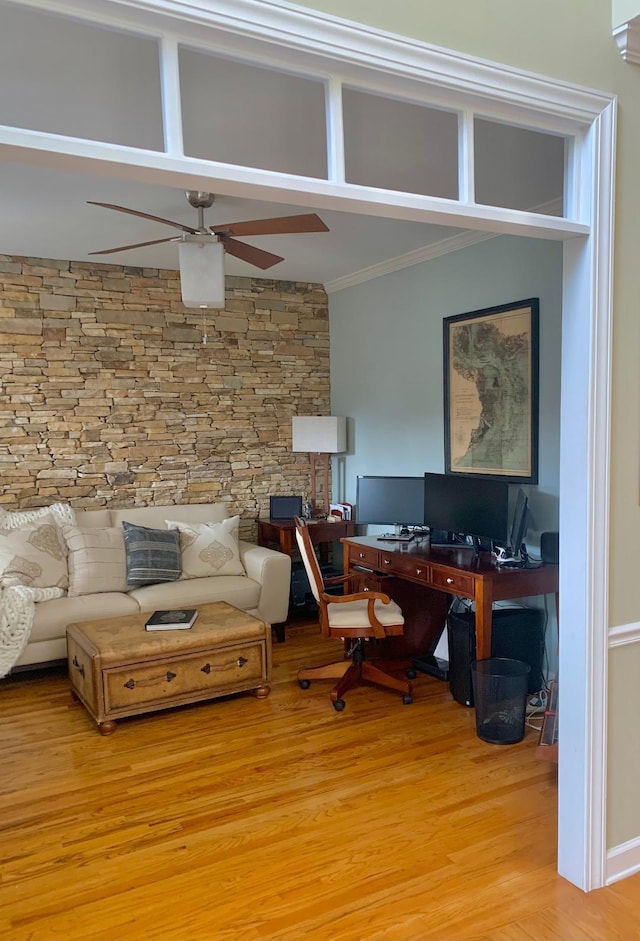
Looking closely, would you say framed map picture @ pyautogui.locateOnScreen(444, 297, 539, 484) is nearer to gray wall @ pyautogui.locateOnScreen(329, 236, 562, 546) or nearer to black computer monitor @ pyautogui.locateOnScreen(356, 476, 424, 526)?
gray wall @ pyautogui.locateOnScreen(329, 236, 562, 546)

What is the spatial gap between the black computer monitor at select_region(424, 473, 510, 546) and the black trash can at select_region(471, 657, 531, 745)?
756 millimetres

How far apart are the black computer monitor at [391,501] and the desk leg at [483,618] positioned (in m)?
1.12

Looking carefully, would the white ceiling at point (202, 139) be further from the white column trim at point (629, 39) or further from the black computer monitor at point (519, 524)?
the black computer monitor at point (519, 524)

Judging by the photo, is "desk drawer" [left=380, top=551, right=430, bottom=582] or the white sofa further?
the white sofa

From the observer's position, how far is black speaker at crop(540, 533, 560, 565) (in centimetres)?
374

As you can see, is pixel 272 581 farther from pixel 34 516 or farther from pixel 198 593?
pixel 34 516

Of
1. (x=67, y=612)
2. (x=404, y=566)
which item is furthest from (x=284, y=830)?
(x=67, y=612)

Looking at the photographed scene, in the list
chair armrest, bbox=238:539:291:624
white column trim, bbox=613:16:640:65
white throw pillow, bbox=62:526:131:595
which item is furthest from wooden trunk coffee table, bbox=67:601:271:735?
white column trim, bbox=613:16:640:65

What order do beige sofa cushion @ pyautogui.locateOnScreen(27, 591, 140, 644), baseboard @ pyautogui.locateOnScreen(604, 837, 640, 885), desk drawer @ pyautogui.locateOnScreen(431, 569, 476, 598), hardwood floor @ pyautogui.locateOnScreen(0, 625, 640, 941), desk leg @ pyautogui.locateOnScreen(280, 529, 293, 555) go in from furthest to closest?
1. desk leg @ pyautogui.locateOnScreen(280, 529, 293, 555)
2. beige sofa cushion @ pyautogui.locateOnScreen(27, 591, 140, 644)
3. desk drawer @ pyautogui.locateOnScreen(431, 569, 476, 598)
4. baseboard @ pyautogui.locateOnScreen(604, 837, 640, 885)
5. hardwood floor @ pyautogui.locateOnScreen(0, 625, 640, 941)

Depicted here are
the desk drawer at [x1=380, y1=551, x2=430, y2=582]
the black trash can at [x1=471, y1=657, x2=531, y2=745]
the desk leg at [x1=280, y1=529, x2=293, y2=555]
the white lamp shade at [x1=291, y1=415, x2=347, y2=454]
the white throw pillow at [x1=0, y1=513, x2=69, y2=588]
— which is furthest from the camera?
the white lamp shade at [x1=291, y1=415, x2=347, y2=454]

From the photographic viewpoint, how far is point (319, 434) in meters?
5.67

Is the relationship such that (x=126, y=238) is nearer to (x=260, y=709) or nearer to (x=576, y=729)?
(x=260, y=709)

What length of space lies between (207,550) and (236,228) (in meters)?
2.35

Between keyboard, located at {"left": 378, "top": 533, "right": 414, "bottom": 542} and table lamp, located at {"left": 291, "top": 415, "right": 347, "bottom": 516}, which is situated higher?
table lamp, located at {"left": 291, "top": 415, "right": 347, "bottom": 516}
